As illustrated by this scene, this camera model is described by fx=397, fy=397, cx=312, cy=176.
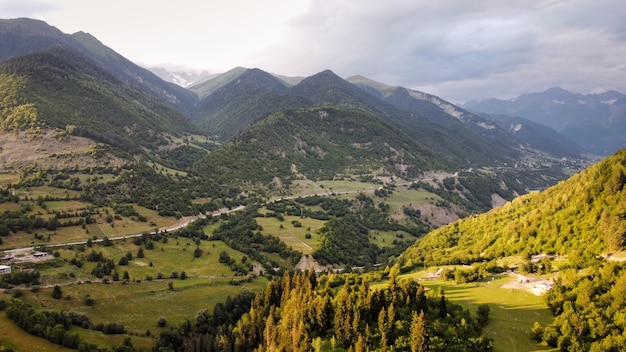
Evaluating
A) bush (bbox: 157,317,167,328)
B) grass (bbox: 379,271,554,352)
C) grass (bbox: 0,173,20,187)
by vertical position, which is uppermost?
grass (bbox: 0,173,20,187)

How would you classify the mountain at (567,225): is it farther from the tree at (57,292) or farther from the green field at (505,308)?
the tree at (57,292)

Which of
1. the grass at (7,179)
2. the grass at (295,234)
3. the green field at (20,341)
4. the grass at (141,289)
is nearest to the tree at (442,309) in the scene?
the grass at (141,289)

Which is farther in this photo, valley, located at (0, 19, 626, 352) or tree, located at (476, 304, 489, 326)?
tree, located at (476, 304, 489, 326)

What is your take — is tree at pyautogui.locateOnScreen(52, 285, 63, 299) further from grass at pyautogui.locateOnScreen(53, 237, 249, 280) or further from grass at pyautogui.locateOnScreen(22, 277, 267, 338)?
grass at pyautogui.locateOnScreen(53, 237, 249, 280)

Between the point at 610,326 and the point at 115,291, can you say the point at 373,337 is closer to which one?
the point at 610,326

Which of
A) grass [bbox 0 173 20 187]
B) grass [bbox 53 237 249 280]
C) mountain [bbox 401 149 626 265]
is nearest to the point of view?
mountain [bbox 401 149 626 265]

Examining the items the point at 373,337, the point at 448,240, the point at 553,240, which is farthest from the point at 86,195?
the point at 553,240

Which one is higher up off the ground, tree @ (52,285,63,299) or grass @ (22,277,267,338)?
tree @ (52,285,63,299)

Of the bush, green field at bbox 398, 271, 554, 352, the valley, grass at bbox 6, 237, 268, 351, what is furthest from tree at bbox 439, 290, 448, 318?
the bush
